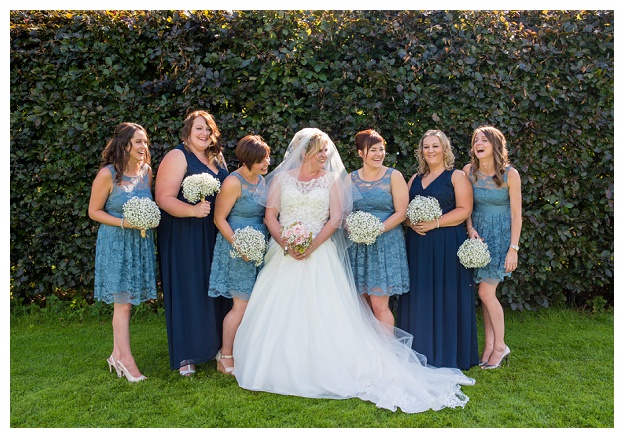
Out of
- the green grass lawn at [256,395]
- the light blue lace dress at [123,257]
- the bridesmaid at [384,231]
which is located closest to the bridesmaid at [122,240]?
the light blue lace dress at [123,257]

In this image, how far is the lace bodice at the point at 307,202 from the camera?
4.56m

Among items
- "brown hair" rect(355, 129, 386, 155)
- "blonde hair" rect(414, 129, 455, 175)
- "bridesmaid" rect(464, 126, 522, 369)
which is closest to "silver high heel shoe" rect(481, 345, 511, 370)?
"bridesmaid" rect(464, 126, 522, 369)

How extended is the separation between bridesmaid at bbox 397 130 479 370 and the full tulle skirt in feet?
0.72

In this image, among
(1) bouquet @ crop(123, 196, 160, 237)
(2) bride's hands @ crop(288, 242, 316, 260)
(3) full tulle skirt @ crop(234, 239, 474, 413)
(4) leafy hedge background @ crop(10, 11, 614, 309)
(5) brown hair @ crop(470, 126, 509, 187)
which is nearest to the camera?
(3) full tulle skirt @ crop(234, 239, 474, 413)

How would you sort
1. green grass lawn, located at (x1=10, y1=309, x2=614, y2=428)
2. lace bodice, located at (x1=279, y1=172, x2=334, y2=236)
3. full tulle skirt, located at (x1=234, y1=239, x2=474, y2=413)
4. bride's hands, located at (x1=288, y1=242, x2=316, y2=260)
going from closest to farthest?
1. green grass lawn, located at (x1=10, y1=309, x2=614, y2=428)
2. full tulle skirt, located at (x1=234, y1=239, x2=474, y2=413)
3. bride's hands, located at (x1=288, y1=242, x2=316, y2=260)
4. lace bodice, located at (x1=279, y1=172, x2=334, y2=236)

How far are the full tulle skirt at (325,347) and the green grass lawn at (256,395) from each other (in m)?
0.11

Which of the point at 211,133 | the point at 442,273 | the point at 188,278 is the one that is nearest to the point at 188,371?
the point at 188,278

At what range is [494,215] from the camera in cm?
477

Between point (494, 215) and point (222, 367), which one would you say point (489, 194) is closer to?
point (494, 215)

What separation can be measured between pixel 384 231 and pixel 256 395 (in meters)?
1.74

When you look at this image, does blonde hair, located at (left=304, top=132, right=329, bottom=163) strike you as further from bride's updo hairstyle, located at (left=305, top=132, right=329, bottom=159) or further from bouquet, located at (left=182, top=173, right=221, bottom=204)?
bouquet, located at (left=182, top=173, right=221, bottom=204)

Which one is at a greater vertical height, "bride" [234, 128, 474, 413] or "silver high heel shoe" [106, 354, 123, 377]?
"bride" [234, 128, 474, 413]

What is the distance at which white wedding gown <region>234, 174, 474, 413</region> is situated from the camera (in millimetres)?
4133

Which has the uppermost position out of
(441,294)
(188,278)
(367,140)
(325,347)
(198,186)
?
(367,140)
